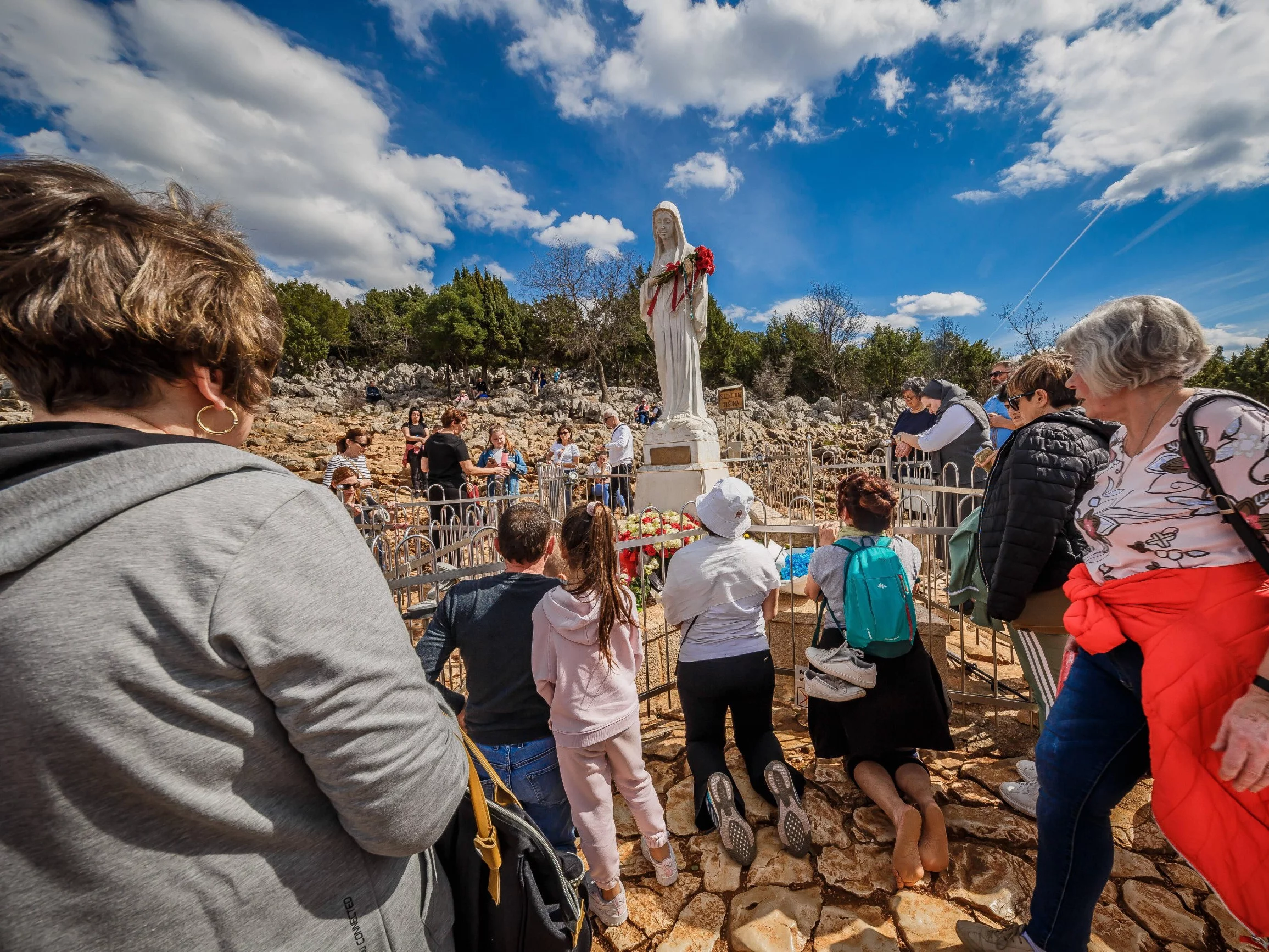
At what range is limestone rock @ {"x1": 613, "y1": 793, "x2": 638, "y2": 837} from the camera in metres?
2.49

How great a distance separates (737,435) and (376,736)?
62.4ft

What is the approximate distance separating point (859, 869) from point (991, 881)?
18.7 inches

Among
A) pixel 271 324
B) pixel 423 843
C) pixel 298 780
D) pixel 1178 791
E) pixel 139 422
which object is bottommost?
pixel 1178 791

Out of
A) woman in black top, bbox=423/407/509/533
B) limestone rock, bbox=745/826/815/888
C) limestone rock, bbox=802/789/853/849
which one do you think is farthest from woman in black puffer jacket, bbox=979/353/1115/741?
woman in black top, bbox=423/407/509/533

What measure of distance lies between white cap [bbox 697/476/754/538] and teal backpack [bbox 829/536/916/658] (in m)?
0.51

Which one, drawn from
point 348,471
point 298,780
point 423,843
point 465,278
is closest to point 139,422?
point 298,780

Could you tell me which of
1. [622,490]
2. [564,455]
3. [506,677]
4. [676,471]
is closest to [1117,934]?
[506,677]

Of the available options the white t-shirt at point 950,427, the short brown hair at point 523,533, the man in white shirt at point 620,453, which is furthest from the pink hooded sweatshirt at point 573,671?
the man in white shirt at point 620,453

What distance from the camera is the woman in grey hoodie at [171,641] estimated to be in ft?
2.03

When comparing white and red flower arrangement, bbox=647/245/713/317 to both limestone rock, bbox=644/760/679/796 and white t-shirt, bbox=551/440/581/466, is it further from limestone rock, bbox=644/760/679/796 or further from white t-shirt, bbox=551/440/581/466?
limestone rock, bbox=644/760/679/796

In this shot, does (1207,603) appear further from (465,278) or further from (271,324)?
(465,278)

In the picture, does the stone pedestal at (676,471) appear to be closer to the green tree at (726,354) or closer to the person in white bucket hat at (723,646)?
the person in white bucket hat at (723,646)

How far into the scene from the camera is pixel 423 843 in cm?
86

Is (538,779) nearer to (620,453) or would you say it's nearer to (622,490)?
(620,453)
